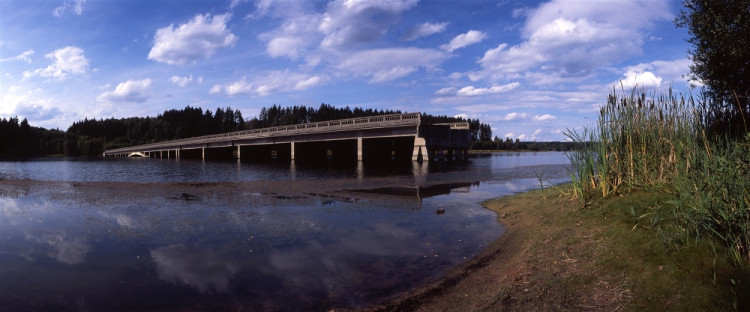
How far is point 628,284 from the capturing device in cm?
551

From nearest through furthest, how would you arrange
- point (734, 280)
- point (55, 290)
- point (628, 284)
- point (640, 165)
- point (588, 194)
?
point (734, 280), point (628, 284), point (55, 290), point (640, 165), point (588, 194)

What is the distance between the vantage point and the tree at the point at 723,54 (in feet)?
30.1

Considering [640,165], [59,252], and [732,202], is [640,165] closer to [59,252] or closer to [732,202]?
[732,202]

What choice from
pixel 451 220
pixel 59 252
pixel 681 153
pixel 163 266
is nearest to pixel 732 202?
pixel 681 153

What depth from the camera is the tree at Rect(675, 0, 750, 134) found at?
9.17 meters

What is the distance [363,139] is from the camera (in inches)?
2408

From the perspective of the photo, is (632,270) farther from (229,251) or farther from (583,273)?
(229,251)

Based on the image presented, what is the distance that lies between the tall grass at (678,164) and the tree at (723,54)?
0.74 metres

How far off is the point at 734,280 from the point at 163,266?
9.65m

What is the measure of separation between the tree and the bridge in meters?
37.8

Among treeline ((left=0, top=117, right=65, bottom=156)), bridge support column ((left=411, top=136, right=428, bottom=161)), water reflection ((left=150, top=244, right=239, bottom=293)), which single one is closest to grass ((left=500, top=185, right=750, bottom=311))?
water reflection ((left=150, top=244, right=239, bottom=293))

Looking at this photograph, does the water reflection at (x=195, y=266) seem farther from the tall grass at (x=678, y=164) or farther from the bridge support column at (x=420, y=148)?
the bridge support column at (x=420, y=148)

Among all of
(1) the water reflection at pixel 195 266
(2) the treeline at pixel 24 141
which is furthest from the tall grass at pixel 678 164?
(2) the treeline at pixel 24 141

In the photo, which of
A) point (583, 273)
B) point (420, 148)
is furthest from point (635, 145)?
point (420, 148)
